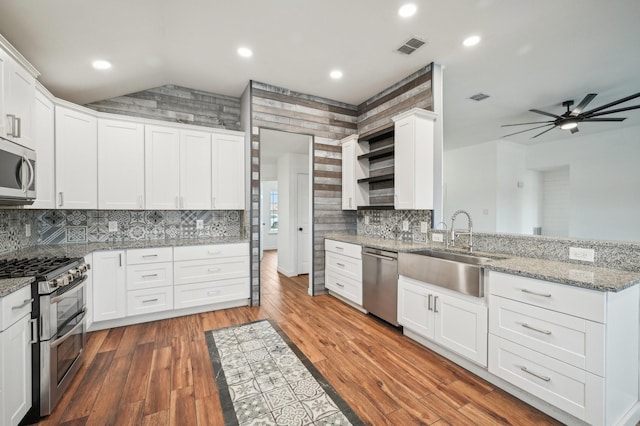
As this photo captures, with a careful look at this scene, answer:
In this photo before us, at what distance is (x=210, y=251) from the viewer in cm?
339

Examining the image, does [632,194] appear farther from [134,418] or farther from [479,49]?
[134,418]

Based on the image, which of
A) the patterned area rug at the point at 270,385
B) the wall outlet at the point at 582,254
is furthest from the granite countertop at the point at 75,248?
the wall outlet at the point at 582,254

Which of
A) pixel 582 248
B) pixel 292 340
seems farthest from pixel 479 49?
pixel 292 340

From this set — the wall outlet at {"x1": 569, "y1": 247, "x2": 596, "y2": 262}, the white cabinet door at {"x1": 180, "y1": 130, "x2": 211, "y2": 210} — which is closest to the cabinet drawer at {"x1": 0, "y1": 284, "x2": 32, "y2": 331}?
the white cabinet door at {"x1": 180, "y1": 130, "x2": 211, "y2": 210}

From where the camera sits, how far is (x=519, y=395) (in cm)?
187

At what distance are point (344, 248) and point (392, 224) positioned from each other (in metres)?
0.75

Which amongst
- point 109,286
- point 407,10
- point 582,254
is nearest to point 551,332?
point 582,254

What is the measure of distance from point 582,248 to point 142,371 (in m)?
3.52

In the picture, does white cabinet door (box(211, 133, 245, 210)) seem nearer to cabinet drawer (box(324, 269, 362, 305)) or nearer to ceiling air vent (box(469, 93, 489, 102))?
cabinet drawer (box(324, 269, 362, 305))

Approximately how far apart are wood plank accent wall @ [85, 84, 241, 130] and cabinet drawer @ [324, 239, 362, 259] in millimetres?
2263

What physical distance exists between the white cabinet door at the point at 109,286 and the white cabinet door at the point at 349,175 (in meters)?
2.92

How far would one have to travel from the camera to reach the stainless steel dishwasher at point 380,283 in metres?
2.88

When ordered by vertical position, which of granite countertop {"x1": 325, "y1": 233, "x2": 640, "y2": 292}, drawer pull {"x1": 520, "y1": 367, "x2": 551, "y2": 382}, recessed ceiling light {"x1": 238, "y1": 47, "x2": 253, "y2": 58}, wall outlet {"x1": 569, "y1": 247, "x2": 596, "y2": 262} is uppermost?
recessed ceiling light {"x1": 238, "y1": 47, "x2": 253, "y2": 58}

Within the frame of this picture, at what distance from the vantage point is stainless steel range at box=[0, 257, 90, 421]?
1669mm
